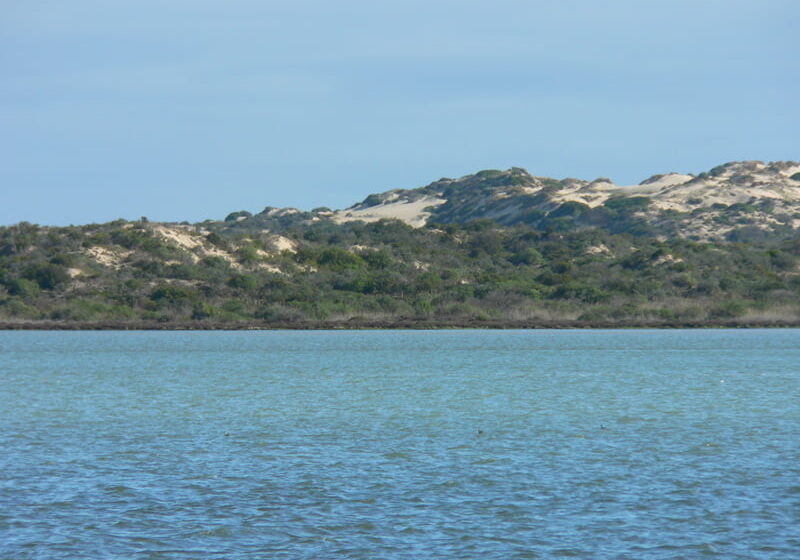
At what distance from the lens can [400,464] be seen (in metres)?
20.8

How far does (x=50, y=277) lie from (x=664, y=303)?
163 feet

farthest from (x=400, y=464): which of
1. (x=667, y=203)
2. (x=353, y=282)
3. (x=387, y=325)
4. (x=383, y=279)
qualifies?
(x=667, y=203)

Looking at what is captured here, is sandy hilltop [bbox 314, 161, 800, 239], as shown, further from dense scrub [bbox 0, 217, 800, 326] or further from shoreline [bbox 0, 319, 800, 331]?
shoreline [bbox 0, 319, 800, 331]

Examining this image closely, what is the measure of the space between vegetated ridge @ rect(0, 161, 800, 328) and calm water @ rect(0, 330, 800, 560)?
137 feet

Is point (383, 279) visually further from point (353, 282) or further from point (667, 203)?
point (667, 203)

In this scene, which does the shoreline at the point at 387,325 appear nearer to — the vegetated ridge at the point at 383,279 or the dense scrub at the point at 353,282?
the vegetated ridge at the point at 383,279

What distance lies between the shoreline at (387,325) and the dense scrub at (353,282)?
486 millimetres

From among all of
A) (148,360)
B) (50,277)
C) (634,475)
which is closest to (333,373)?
(148,360)

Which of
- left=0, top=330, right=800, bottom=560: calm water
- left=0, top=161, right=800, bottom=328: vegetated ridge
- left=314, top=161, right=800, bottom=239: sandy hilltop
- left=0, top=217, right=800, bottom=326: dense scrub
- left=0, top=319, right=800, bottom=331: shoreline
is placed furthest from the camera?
left=314, top=161, right=800, bottom=239: sandy hilltop

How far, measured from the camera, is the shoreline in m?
83.2

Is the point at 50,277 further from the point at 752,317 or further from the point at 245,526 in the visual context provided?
the point at 245,526

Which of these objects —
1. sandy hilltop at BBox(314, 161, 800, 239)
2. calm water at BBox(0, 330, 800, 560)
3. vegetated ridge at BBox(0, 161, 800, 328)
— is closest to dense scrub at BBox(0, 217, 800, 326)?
vegetated ridge at BBox(0, 161, 800, 328)

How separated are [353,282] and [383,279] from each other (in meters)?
2.54

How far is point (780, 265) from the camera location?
103750 mm
